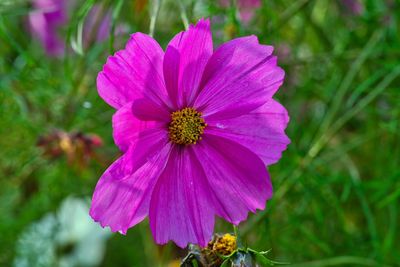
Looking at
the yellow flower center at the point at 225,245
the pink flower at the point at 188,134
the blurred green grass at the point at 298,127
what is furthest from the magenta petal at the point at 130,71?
the blurred green grass at the point at 298,127

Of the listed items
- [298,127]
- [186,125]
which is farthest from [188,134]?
[298,127]

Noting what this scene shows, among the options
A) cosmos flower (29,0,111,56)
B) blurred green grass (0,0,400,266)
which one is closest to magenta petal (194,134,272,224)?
blurred green grass (0,0,400,266)

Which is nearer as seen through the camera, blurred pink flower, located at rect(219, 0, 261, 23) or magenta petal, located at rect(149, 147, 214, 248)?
magenta petal, located at rect(149, 147, 214, 248)

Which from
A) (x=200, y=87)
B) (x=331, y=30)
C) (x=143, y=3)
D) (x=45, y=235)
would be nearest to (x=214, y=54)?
(x=200, y=87)

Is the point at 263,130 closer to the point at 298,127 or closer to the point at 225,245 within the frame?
the point at 225,245

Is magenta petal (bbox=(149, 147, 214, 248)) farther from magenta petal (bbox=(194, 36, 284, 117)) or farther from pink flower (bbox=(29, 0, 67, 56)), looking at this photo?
pink flower (bbox=(29, 0, 67, 56))

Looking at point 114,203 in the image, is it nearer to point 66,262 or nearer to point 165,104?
point 165,104

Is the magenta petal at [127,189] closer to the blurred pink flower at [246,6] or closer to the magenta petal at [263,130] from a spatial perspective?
the magenta petal at [263,130]
